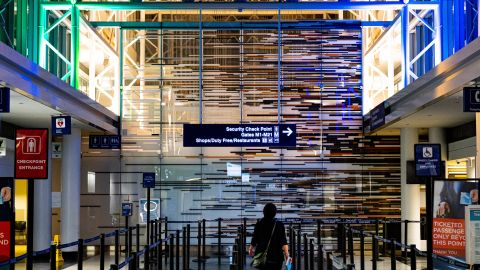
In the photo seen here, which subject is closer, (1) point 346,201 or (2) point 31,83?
(2) point 31,83

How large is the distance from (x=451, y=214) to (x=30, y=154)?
267 inches

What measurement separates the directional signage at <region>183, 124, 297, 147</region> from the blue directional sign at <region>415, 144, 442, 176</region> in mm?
11746

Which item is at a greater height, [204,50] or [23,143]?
[204,50]

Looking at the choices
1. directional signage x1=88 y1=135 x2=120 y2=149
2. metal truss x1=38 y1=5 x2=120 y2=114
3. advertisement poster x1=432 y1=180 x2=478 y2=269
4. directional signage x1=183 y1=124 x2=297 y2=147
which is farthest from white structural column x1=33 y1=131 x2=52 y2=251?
advertisement poster x1=432 y1=180 x2=478 y2=269

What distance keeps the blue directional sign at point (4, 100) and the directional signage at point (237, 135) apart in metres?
9.53

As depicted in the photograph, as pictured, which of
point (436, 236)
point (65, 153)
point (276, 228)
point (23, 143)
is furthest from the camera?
point (65, 153)

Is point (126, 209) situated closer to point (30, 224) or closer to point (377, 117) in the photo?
point (377, 117)

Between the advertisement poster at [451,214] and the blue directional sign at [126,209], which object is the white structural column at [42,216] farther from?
the advertisement poster at [451,214]

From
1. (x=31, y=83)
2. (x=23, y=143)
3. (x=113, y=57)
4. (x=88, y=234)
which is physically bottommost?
(x=88, y=234)

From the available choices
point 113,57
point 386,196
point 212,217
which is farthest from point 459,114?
point 113,57

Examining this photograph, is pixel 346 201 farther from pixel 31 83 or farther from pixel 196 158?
pixel 31 83

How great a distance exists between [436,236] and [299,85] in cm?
1303

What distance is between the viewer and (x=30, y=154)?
10312 millimetres

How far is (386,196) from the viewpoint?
82.5 feet
